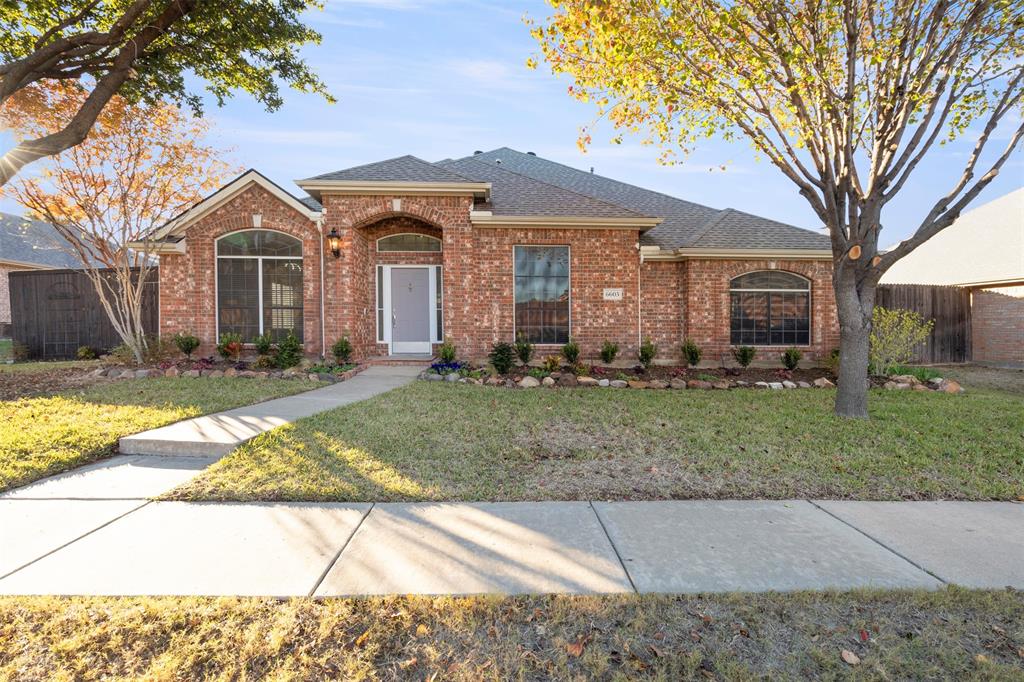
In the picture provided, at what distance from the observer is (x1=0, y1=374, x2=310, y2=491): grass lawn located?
443 centimetres

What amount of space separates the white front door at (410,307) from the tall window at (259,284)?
86.2 inches

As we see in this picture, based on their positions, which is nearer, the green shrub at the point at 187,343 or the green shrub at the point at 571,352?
the green shrub at the point at 571,352

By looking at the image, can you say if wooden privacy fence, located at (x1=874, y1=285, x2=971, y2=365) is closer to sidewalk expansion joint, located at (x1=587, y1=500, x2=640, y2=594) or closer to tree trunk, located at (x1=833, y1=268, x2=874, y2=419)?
tree trunk, located at (x1=833, y1=268, x2=874, y2=419)

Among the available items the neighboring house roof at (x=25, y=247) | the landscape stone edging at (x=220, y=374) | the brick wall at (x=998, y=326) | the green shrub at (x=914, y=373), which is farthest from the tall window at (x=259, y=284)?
the brick wall at (x=998, y=326)

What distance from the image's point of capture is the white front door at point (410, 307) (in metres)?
11.7

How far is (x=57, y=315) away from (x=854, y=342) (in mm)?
19363

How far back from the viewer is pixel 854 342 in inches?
263

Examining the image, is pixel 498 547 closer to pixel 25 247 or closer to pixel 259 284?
pixel 259 284

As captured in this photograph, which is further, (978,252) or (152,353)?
(978,252)

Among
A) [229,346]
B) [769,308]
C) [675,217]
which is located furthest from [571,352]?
[229,346]

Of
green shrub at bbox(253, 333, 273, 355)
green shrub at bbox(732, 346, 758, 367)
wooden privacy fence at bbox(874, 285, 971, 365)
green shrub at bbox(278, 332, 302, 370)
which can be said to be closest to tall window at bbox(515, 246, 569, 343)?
green shrub at bbox(732, 346, 758, 367)

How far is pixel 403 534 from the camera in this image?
121 inches

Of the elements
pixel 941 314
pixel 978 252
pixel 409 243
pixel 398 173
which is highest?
pixel 398 173

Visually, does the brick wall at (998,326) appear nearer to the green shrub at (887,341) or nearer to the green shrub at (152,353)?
the green shrub at (887,341)
